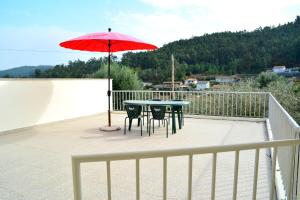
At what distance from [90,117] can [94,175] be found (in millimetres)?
5389

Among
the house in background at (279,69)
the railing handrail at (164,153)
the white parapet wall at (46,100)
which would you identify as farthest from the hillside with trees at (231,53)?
the railing handrail at (164,153)

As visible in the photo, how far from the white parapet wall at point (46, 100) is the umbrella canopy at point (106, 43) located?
1.50 meters

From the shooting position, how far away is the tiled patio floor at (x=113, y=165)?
3.00 metres

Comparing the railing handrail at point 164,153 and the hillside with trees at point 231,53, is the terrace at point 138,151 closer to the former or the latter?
the railing handrail at point 164,153

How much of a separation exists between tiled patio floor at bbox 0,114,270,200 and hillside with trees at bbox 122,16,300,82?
10.5m

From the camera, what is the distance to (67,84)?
796 centimetres

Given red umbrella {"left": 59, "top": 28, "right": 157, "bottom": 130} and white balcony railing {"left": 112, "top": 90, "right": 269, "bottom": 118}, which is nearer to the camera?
red umbrella {"left": 59, "top": 28, "right": 157, "bottom": 130}

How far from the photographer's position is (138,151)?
160cm

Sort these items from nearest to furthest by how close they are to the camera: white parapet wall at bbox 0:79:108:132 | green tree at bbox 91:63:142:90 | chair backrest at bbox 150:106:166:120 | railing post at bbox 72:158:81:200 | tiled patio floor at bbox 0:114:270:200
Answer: railing post at bbox 72:158:81:200 < tiled patio floor at bbox 0:114:270:200 < chair backrest at bbox 150:106:166:120 < white parapet wall at bbox 0:79:108:132 < green tree at bbox 91:63:142:90

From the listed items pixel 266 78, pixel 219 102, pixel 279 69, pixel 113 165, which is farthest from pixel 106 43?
pixel 279 69

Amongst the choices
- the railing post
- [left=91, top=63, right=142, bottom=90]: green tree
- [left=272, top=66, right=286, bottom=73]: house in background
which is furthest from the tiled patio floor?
[left=272, top=66, right=286, bottom=73]: house in background

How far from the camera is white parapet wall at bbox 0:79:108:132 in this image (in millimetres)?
6250

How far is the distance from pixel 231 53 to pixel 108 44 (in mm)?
16145

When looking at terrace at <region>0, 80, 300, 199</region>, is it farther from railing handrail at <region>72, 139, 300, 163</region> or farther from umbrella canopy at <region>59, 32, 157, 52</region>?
umbrella canopy at <region>59, 32, 157, 52</region>
